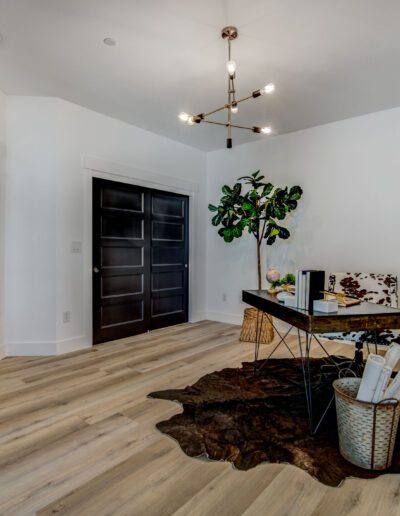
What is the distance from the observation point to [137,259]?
4.36 metres

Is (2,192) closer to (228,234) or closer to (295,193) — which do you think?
(228,234)

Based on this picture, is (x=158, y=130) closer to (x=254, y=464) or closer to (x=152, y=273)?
(x=152, y=273)

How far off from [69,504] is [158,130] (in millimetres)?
4038

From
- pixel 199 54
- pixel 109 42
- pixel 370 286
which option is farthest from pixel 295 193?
pixel 109 42

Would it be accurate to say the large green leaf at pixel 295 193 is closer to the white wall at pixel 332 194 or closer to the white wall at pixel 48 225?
the white wall at pixel 332 194

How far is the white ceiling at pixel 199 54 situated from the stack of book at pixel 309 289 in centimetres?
174

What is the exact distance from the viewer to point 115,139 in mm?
4055

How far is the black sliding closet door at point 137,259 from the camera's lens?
3.96 meters

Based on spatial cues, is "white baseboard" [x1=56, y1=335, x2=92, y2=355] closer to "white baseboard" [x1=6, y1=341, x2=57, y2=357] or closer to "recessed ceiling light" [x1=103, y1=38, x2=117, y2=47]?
"white baseboard" [x1=6, y1=341, x2=57, y2=357]

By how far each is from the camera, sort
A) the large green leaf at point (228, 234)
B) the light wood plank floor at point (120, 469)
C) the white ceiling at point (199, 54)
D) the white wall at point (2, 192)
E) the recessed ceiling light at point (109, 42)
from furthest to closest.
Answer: the large green leaf at point (228, 234)
the white wall at point (2, 192)
the recessed ceiling light at point (109, 42)
the white ceiling at point (199, 54)
the light wood plank floor at point (120, 469)

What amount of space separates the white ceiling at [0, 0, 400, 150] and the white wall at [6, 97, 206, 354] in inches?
11.5

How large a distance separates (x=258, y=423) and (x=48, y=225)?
109 inches

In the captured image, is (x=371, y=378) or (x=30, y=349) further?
(x=30, y=349)

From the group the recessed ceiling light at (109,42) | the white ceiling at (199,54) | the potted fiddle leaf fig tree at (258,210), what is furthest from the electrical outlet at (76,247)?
the recessed ceiling light at (109,42)
